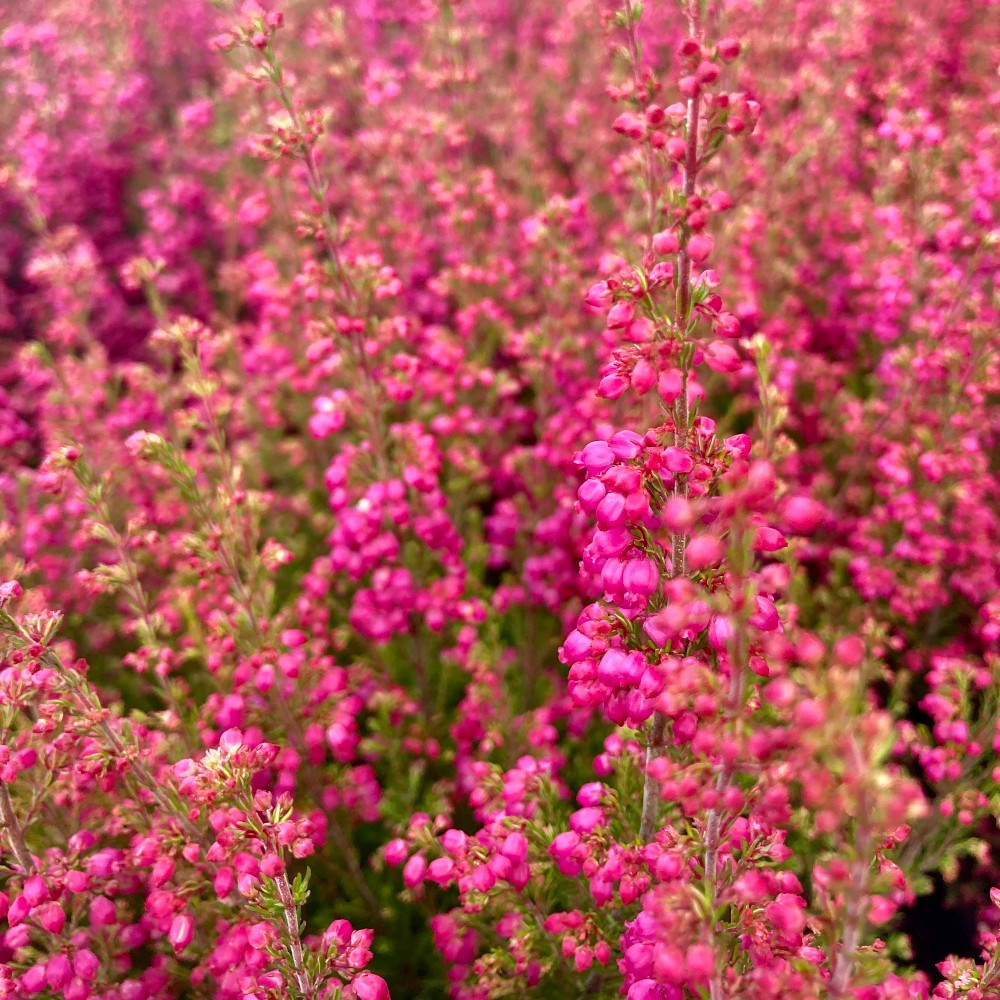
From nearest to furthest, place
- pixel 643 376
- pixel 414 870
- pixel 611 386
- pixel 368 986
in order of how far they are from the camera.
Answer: pixel 643 376 < pixel 611 386 < pixel 368 986 < pixel 414 870

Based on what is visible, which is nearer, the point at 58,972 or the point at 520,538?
the point at 58,972

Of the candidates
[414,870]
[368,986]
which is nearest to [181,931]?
[368,986]

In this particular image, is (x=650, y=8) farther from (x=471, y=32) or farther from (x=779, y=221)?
(x=779, y=221)

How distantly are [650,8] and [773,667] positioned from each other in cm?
765

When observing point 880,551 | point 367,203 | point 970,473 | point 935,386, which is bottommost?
point 880,551

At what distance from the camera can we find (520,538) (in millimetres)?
4246

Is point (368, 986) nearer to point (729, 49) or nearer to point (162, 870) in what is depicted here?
point (162, 870)

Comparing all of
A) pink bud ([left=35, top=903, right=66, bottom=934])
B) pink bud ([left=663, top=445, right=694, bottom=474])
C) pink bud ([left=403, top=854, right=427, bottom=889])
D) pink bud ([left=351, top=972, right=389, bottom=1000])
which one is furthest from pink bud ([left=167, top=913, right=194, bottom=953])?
pink bud ([left=663, top=445, right=694, bottom=474])

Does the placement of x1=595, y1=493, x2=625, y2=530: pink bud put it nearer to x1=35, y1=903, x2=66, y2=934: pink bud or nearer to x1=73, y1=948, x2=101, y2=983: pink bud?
x1=35, y1=903, x2=66, y2=934: pink bud

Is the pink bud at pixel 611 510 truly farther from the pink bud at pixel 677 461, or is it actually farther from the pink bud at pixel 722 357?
the pink bud at pixel 722 357

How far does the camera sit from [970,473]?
3.70 m

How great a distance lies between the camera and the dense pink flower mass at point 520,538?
5.12 feet

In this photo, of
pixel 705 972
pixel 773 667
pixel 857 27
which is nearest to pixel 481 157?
pixel 857 27

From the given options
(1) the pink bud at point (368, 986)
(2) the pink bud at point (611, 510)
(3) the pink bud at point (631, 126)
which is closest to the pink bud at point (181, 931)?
(1) the pink bud at point (368, 986)
